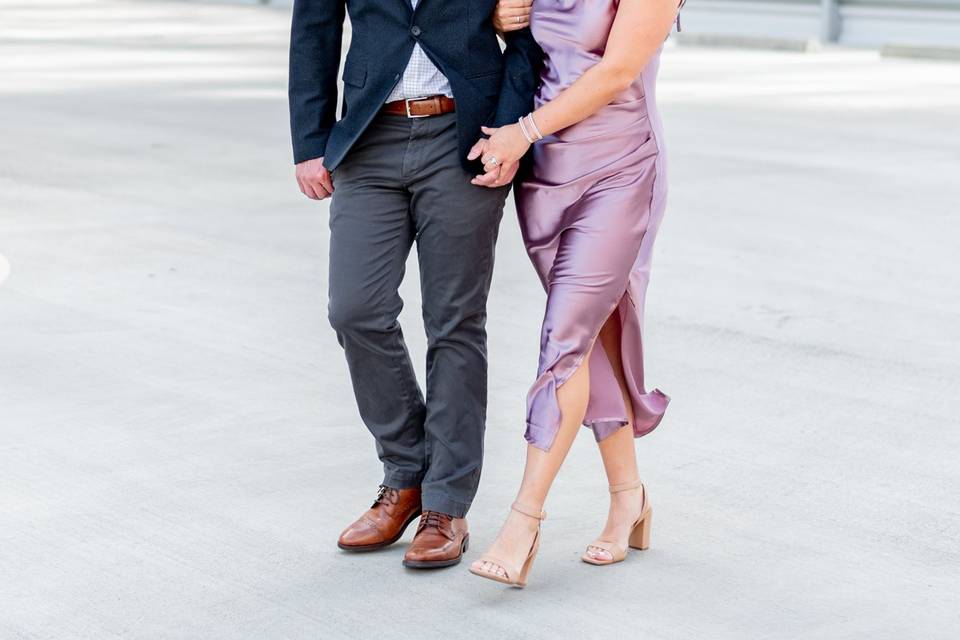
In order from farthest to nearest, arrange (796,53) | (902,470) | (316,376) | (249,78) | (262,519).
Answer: (796,53) → (249,78) → (316,376) → (902,470) → (262,519)

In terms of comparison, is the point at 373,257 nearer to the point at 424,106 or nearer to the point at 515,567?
the point at 424,106

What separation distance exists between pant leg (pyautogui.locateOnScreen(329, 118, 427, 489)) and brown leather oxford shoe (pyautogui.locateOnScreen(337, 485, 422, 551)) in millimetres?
239

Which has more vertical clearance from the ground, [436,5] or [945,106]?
[436,5]

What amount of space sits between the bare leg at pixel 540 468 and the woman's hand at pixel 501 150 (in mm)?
493

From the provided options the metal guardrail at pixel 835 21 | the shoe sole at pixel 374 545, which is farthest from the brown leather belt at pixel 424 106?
the metal guardrail at pixel 835 21

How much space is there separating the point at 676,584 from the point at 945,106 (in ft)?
38.7

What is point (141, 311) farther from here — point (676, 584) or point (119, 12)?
point (119, 12)

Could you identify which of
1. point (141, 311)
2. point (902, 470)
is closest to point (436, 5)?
point (902, 470)

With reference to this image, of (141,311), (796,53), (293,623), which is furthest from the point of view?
(796,53)

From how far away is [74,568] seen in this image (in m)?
3.76

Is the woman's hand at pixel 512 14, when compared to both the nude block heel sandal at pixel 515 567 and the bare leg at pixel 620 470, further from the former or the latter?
the nude block heel sandal at pixel 515 567

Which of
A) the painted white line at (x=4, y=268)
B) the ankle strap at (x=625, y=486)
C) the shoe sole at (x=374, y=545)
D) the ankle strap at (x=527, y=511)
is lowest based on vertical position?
the painted white line at (x=4, y=268)

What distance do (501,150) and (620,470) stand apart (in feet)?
3.01

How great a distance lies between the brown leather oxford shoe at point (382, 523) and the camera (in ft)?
12.6
